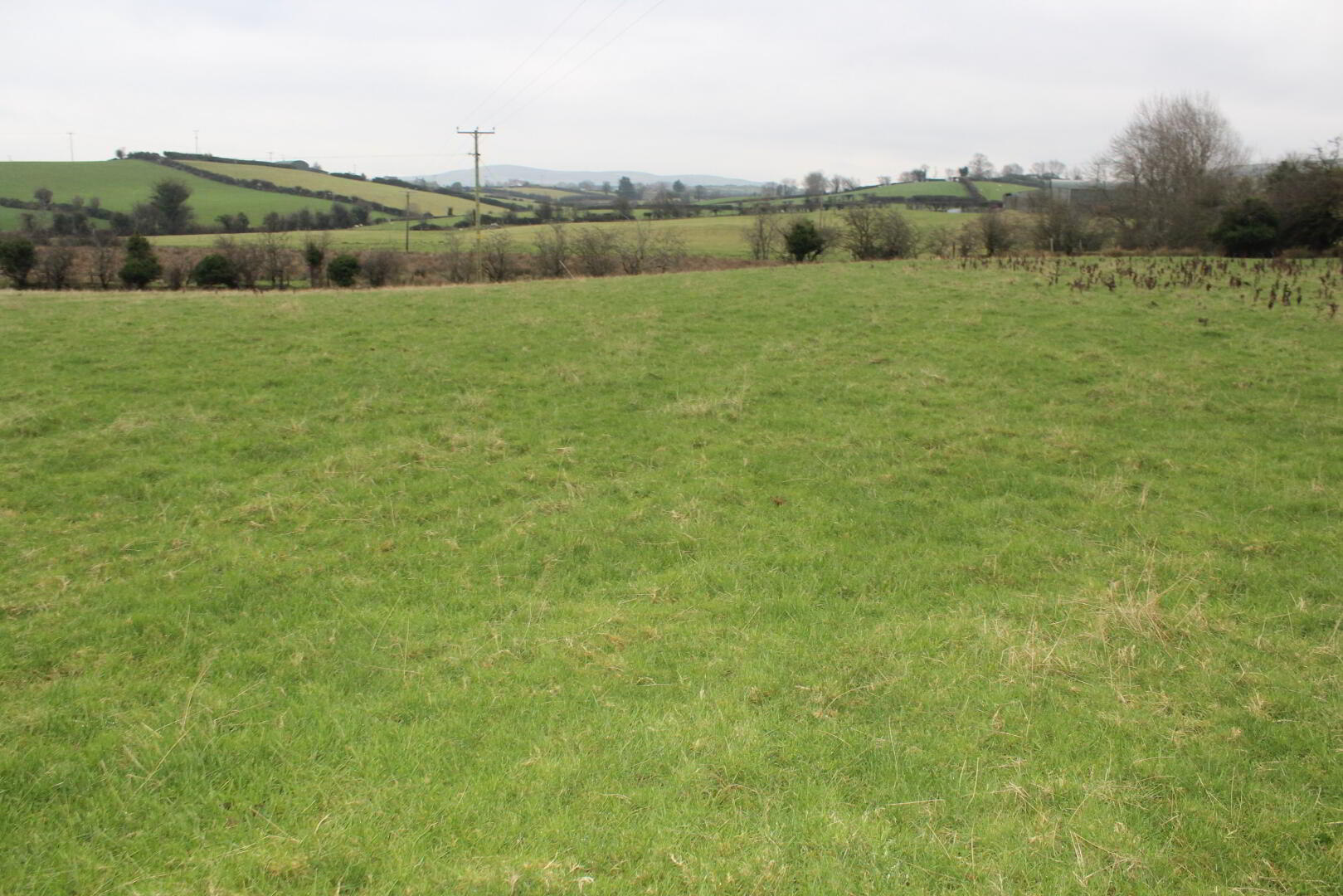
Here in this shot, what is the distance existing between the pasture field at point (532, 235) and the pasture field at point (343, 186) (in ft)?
57.6

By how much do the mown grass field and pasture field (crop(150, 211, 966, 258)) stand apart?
140 ft

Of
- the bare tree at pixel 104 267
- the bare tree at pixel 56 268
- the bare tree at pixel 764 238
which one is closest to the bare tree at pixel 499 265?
the bare tree at pixel 104 267

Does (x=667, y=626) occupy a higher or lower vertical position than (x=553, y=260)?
lower

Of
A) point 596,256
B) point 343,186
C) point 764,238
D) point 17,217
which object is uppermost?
point 343,186

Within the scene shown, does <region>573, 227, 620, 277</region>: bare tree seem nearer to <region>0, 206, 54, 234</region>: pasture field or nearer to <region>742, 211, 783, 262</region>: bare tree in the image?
<region>742, 211, 783, 262</region>: bare tree

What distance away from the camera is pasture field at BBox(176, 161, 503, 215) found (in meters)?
97.9

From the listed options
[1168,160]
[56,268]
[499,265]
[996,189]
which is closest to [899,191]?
[996,189]

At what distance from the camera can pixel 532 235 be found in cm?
6806

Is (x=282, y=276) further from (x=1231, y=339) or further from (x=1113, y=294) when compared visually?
(x=1231, y=339)

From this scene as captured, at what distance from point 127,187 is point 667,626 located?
108m

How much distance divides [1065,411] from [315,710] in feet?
38.6

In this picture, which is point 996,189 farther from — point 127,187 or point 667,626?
point 127,187

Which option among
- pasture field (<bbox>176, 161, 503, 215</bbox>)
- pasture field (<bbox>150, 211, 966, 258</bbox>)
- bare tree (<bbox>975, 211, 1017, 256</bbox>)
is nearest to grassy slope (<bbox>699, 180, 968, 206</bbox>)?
pasture field (<bbox>150, 211, 966, 258</bbox>)

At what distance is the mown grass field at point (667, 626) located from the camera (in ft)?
12.8
